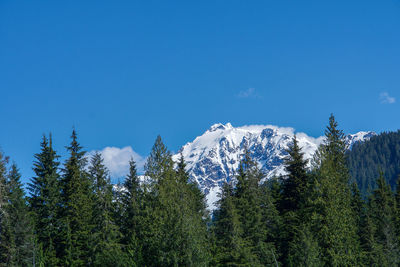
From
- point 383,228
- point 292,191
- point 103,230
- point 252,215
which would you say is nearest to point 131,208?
point 103,230

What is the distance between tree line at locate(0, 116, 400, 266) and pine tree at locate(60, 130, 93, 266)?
4.2 inches

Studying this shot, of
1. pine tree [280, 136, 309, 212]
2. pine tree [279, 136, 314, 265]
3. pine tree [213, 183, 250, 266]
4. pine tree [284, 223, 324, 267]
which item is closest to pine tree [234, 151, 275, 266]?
pine tree [213, 183, 250, 266]

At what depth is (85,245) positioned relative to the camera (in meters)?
42.3

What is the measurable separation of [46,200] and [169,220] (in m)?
16.5

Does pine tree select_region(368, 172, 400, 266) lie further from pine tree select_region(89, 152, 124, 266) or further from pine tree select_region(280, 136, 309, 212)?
pine tree select_region(89, 152, 124, 266)

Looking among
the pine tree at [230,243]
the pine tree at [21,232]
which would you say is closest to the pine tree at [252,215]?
the pine tree at [230,243]

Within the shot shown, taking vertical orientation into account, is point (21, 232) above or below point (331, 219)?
above

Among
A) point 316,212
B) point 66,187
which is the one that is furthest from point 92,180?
point 316,212

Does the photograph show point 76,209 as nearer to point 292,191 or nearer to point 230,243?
point 230,243

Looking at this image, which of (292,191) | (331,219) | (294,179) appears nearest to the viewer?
(331,219)

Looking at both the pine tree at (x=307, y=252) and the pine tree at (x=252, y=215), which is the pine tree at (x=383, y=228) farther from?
the pine tree at (x=307, y=252)

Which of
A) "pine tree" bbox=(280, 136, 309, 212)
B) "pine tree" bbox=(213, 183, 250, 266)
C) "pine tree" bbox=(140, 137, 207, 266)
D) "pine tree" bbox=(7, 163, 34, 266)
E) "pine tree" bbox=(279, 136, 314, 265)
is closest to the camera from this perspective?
"pine tree" bbox=(140, 137, 207, 266)

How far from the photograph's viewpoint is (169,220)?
3378 centimetres

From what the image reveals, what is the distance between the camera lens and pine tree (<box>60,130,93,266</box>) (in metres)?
41.0
